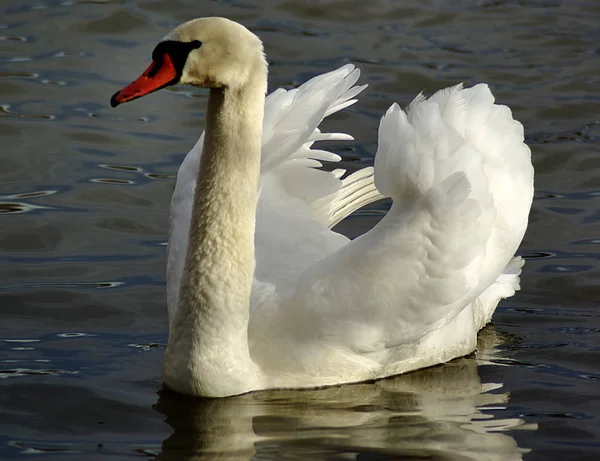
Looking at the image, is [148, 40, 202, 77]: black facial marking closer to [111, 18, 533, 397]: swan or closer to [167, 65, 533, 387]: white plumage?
[111, 18, 533, 397]: swan

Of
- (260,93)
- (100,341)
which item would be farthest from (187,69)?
(100,341)

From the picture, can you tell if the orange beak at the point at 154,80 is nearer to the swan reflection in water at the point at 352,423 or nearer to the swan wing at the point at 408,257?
the swan wing at the point at 408,257

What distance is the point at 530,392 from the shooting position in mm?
5914

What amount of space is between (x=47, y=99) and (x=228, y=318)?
5.14m

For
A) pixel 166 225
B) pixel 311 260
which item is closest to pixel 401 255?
pixel 311 260

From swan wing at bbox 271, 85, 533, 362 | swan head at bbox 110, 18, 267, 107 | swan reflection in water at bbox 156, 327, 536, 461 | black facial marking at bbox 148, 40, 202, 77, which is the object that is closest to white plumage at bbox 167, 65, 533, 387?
swan wing at bbox 271, 85, 533, 362

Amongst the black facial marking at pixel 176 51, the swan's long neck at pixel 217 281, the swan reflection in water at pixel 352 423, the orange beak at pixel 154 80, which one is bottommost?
the swan reflection in water at pixel 352 423

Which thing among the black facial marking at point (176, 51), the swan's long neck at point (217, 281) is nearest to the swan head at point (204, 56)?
the black facial marking at point (176, 51)

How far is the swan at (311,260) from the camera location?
17.5 feet

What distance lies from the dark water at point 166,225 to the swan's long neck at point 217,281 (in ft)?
0.50

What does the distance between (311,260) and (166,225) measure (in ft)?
7.22

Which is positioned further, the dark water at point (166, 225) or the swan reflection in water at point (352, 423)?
the dark water at point (166, 225)

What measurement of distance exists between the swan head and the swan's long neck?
0.34 meters

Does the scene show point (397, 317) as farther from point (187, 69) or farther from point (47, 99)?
point (47, 99)
